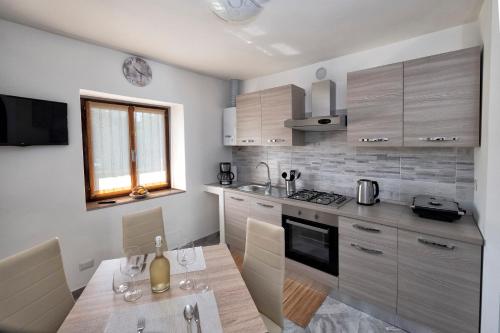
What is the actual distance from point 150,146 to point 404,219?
2.88m

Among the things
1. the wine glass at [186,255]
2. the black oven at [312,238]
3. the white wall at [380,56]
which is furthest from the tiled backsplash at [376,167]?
the wine glass at [186,255]

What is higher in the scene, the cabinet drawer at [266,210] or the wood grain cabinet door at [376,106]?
the wood grain cabinet door at [376,106]

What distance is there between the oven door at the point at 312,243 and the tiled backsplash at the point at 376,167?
65cm

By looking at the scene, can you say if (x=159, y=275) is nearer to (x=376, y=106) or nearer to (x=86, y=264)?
(x=86, y=264)

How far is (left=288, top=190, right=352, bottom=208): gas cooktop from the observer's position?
228cm

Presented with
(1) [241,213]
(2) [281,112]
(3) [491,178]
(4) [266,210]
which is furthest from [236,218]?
(3) [491,178]

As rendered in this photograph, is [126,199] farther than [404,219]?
Yes

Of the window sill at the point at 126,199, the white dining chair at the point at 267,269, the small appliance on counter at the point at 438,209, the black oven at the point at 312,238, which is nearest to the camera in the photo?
the white dining chair at the point at 267,269

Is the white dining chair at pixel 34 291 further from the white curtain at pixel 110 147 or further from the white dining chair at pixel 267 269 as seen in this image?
the white curtain at pixel 110 147

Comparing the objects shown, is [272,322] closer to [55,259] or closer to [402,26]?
[55,259]

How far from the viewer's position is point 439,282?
162cm

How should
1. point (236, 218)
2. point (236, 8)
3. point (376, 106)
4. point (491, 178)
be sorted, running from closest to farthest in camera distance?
point (491, 178)
point (236, 8)
point (376, 106)
point (236, 218)

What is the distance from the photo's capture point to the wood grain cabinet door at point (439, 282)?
1.51 m

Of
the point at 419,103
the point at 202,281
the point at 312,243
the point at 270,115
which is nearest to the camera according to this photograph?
the point at 202,281
